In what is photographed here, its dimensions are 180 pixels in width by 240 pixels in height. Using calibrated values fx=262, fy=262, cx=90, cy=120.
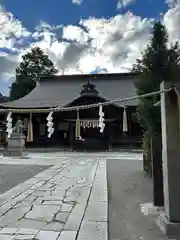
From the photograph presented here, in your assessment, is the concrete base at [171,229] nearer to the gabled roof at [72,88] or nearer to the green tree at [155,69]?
the green tree at [155,69]

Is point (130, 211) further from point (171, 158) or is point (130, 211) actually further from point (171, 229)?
point (171, 158)

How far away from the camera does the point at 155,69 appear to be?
24.2ft

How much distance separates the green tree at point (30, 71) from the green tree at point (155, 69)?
32.0m

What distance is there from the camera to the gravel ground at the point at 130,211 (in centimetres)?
355

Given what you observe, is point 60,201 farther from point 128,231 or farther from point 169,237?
point 169,237

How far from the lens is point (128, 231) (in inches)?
144

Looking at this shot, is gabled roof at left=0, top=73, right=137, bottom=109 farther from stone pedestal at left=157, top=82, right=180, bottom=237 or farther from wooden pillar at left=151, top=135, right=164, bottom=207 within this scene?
stone pedestal at left=157, top=82, right=180, bottom=237

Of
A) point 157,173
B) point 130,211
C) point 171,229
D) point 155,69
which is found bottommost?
point 130,211

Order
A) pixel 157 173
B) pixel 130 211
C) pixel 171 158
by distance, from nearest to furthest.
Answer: pixel 171 158 < pixel 130 211 < pixel 157 173

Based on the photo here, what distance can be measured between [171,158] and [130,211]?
156 centimetres

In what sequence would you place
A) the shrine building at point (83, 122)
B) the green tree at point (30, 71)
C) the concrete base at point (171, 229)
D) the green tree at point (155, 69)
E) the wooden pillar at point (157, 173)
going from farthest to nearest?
the green tree at point (30, 71) → the shrine building at point (83, 122) → the green tree at point (155, 69) → the wooden pillar at point (157, 173) → the concrete base at point (171, 229)

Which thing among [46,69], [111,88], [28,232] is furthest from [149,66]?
[46,69]

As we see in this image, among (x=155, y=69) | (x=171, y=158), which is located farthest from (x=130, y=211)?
(x=155, y=69)

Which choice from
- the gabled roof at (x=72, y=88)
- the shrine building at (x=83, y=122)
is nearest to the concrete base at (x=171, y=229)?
the shrine building at (x=83, y=122)
